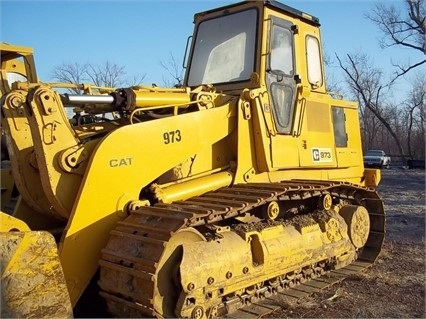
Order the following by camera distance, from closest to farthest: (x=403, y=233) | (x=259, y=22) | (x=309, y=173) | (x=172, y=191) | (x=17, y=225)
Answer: (x=17, y=225), (x=172, y=191), (x=259, y=22), (x=309, y=173), (x=403, y=233)

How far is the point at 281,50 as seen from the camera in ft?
19.4

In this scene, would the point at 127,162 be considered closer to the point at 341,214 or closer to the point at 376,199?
the point at 341,214

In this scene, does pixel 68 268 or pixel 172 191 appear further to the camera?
pixel 172 191

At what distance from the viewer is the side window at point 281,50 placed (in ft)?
18.9

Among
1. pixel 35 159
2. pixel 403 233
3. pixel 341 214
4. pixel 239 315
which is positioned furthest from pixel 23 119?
pixel 403 233

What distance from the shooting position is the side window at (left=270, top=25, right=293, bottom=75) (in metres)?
5.77

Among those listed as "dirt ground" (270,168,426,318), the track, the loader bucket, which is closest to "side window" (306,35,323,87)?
the track

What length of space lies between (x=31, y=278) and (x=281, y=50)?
Result: 3.95 m

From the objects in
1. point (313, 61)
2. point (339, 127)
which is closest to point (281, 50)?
point (313, 61)

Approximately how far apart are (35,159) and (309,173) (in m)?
3.44

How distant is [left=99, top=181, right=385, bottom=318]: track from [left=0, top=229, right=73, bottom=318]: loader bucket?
0.45 meters

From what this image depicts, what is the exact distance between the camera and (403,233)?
8742mm

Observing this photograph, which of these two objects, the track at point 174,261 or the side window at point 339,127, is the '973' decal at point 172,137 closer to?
the track at point 174,261

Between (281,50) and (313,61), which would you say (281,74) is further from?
(313,61)
